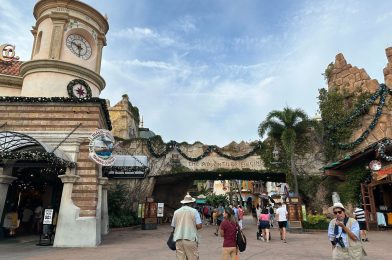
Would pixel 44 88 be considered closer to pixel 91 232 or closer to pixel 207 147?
pixel 91 232

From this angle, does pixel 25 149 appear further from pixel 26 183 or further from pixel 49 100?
pixel 26 183

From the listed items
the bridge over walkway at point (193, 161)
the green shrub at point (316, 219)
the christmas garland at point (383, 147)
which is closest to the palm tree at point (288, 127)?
the bridge over walkway at point (193, 161)

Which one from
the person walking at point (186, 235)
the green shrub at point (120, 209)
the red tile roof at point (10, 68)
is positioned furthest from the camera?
the green shrub at point (120, 209)

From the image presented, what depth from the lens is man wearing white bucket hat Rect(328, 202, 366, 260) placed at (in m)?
5.02

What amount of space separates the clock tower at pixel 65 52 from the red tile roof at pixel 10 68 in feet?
5.61

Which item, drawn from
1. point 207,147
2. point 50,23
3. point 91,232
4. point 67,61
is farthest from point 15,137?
point 207,147

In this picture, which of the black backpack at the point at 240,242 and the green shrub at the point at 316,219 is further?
the green shrub at the point at 316,219

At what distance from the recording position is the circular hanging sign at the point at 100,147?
39.7ft

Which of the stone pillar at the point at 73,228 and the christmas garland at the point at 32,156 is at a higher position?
the christmas garland at the point at 32,156

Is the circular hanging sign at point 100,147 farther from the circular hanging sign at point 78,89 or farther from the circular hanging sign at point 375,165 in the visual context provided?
the circular hanging sign at point 375,165

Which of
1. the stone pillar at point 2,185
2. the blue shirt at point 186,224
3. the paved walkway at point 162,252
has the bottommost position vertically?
the paved walkway at point 162,252

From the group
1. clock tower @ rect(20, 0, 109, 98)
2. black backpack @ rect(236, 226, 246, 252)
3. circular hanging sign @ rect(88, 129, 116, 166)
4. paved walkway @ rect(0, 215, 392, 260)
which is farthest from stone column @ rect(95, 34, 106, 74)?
black backpack @ rect(236, 226, 246, 252)

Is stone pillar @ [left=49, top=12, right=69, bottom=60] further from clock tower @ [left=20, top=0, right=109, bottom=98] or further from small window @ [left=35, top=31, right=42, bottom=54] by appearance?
small window @ [left=35, top=31, right=42, bottom=54]

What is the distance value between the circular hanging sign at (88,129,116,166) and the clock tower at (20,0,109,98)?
482 centimetres
